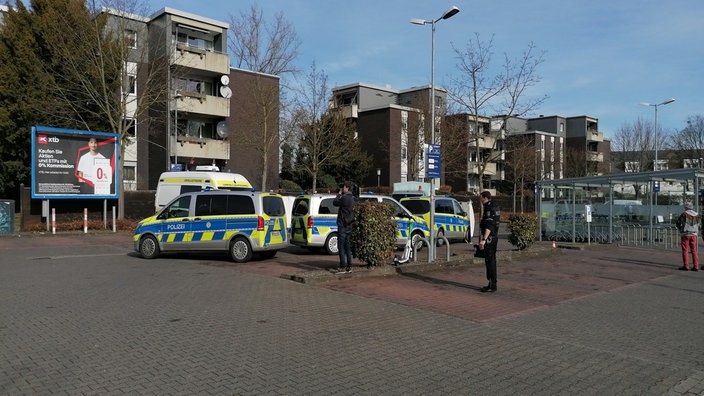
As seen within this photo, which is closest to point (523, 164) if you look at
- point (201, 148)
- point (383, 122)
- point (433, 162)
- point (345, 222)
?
point (383, 122)

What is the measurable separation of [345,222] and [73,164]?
18.0m

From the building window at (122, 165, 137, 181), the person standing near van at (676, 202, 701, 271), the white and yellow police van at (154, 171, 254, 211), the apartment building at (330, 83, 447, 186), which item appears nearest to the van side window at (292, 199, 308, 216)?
the white and yellow police van at (154, 171, 254, 211)

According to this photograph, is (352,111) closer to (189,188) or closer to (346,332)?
(189,188)

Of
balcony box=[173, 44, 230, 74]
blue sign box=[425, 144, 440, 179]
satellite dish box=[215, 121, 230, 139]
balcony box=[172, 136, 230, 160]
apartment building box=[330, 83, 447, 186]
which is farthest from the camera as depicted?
apartment building box=[330, 83, 447, 186]

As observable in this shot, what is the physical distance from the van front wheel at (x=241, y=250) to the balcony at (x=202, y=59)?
20.8m

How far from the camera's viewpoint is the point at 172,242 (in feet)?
47.4

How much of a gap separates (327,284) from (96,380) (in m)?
5.83

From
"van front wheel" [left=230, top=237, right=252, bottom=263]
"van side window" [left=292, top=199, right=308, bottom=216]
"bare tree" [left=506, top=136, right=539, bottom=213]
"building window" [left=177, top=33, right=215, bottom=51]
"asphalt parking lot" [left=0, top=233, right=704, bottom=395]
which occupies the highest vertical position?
"building window" [left=177, top=33, right=215, bottom=51]

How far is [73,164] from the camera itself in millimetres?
23766

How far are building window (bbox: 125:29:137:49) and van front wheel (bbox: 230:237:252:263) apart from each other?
1697cm

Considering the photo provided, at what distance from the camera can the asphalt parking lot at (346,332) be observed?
4867 millimetres

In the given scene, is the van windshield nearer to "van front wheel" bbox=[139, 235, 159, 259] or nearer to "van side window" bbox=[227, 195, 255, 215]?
"van side window" bbox=[227, 195, 255, 215]

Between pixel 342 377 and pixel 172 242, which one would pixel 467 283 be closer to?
pixel 342 377

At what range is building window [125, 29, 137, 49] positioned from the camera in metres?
26.4
